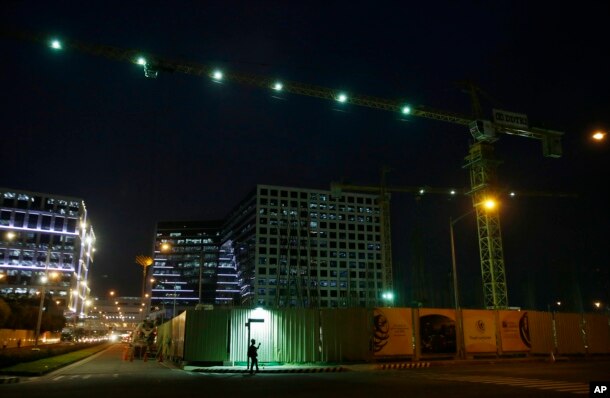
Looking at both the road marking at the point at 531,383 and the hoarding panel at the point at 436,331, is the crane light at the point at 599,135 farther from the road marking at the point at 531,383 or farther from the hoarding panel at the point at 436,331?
the hoarding panel at the point at 436,331

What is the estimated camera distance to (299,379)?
22.5 meters

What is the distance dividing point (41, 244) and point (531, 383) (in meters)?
155

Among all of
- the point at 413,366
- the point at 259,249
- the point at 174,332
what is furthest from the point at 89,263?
the point at 413,366

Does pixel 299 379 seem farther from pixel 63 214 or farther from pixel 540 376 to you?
pixel 63 214

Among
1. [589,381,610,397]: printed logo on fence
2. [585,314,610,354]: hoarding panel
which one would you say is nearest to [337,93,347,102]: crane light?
[585,314,610,354]: hoarding panel

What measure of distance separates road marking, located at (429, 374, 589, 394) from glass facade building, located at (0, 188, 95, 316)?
13815cm

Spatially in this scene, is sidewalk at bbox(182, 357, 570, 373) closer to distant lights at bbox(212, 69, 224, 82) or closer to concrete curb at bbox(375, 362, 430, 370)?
concrete curb at bbox(375, 362, 430, 370)

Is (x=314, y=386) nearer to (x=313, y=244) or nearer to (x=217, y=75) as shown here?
(x=217, y=75)

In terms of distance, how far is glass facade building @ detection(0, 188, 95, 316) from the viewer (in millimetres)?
143875

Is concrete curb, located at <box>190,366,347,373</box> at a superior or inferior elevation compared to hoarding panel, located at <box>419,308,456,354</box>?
inferior

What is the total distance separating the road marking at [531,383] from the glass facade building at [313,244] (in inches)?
5542

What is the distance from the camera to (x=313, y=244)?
→ 179m

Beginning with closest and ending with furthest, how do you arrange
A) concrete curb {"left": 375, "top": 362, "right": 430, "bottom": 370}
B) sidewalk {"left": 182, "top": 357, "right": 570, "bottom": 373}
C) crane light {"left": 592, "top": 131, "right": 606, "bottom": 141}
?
crane light {"left": 592, "top": 131, "right": 606, "bottom": 141}
sidewalk {"left": 182, "top": 357, "right": 570, "bottom": 373}
concrete curb {"left": 375, "top": 362, "right": 430, "bottom": 370}

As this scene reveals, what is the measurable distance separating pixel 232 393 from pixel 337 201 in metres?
171
